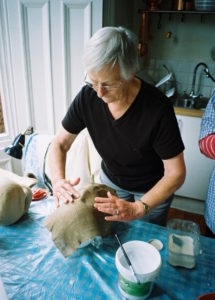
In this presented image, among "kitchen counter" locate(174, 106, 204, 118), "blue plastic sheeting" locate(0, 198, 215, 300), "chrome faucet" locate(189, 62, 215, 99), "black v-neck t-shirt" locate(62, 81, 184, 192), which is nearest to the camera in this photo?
"blue plastic sheeting" locate(0, 198, 215, 300)

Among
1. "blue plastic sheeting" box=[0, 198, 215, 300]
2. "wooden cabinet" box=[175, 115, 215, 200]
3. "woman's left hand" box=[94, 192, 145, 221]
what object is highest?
"woman's left hand" box=[94, 192, 145, 221]

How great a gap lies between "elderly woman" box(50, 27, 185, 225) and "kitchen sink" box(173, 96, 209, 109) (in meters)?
1.53

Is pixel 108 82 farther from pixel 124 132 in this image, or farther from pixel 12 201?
pixel 12 201

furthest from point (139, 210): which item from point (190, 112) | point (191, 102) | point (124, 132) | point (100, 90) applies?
point (191, 102)

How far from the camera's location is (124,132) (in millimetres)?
1065

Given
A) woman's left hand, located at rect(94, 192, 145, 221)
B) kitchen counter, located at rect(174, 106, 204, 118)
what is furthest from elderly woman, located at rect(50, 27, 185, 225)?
kitchen counter, located at rect(174, 106, 204, 118)

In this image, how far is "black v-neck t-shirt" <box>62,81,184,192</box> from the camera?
98cm

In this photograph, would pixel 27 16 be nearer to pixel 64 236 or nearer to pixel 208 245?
pixel 64 236

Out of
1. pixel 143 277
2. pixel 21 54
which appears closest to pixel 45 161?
pixel 21 54

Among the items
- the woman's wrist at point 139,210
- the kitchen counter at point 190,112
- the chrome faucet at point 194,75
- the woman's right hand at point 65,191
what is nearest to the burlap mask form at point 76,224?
the woman's right hand at point 65,191

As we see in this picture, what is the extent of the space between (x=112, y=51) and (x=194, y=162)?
67.1 inches

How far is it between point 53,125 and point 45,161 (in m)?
0.66

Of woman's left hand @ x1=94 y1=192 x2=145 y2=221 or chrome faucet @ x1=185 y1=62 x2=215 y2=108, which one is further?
chrome faucet @ x1=185 y1=62 x2=215 y2=108

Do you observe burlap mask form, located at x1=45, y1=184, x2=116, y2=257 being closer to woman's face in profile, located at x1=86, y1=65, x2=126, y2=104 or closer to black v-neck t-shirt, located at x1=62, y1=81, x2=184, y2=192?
black v-neck t-shirt, located at x1=62, y1=81, x2=184, y2=192
